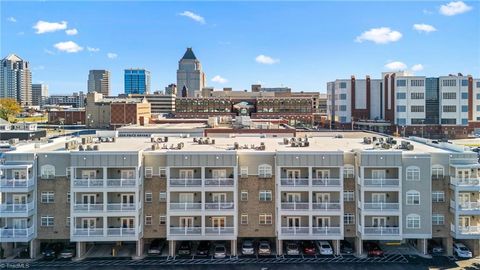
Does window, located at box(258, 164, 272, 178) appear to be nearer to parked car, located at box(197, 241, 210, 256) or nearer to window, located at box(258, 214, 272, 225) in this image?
window, located at box(258, 214, 272, 225)

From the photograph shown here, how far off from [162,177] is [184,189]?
2310 millimetres

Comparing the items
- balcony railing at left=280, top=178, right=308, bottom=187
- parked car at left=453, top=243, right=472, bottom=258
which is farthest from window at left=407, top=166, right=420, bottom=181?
balcony railing at left=280, top=178, right=308, bottom=187

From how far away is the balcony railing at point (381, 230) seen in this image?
37406 mm

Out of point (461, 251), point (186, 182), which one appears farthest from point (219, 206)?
point (461, 251)

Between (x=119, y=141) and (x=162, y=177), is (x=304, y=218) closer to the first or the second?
(x=162, y=177)

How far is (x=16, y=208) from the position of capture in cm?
3753

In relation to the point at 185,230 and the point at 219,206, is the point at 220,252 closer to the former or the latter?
the point at 185,230

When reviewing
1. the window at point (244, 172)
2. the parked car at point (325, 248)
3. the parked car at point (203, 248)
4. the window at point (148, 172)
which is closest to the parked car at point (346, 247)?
the parked car at point (325, 248)

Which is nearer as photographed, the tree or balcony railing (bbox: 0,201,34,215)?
balcony railing (bbox: 0,201,34,215)

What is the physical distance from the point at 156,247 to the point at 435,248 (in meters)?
23.7

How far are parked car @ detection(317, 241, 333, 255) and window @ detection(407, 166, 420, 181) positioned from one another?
876cm

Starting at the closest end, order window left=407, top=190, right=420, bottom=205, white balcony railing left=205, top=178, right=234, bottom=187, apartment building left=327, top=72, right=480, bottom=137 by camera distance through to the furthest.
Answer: window left=407, top=190, right=420, bottom=205, white balcony railing left=205, top=178, right=234, bottom=187, apartment building left=327, top=72, right=480, bottom=137

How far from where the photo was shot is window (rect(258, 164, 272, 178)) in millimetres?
38875

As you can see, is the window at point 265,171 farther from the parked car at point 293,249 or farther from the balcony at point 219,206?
the parked car at point 293,249
